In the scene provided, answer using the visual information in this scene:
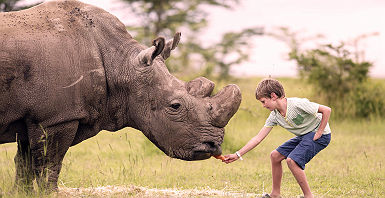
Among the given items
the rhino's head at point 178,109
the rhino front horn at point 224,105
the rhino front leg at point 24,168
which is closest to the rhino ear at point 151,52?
the rhino's head at point 178,109

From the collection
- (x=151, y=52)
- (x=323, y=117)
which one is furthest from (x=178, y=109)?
(x=323, y=117)

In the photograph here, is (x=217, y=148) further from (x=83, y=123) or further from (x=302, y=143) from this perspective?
(x=83, y=123)

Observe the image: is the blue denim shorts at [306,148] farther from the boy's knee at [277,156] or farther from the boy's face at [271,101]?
the boy's face at [271,101]

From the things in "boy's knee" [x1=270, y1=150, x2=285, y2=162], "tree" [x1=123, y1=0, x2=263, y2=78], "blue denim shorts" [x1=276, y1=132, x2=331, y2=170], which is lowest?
"tree" [x1=123, y1=0, x2=263, y2=78]

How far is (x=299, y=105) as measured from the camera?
6.30 metres

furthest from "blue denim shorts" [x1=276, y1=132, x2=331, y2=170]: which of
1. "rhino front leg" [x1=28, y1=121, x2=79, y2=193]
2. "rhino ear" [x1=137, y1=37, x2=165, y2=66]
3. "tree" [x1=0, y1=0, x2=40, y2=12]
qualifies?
"tree" [x1=0, y1=0, x2=40, y2=12]

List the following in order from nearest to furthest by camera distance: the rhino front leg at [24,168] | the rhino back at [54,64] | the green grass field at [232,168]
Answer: the rhino back at [54,64] → the rhino front leg at [24,168] → the green grass field at [232,168]

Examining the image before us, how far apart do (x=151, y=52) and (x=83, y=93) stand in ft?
2.66

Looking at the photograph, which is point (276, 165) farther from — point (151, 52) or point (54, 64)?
point (54, 64)

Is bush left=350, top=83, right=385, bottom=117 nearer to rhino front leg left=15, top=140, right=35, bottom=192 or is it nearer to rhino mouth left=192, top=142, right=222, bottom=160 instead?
rhino mouth left=192, top=142, right=222, bottom=160

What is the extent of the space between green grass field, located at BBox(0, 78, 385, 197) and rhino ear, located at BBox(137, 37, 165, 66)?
1125 millimetres

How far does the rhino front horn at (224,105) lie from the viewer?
5973 mm

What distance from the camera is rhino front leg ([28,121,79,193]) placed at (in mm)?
5730

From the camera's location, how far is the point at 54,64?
18.7ft
